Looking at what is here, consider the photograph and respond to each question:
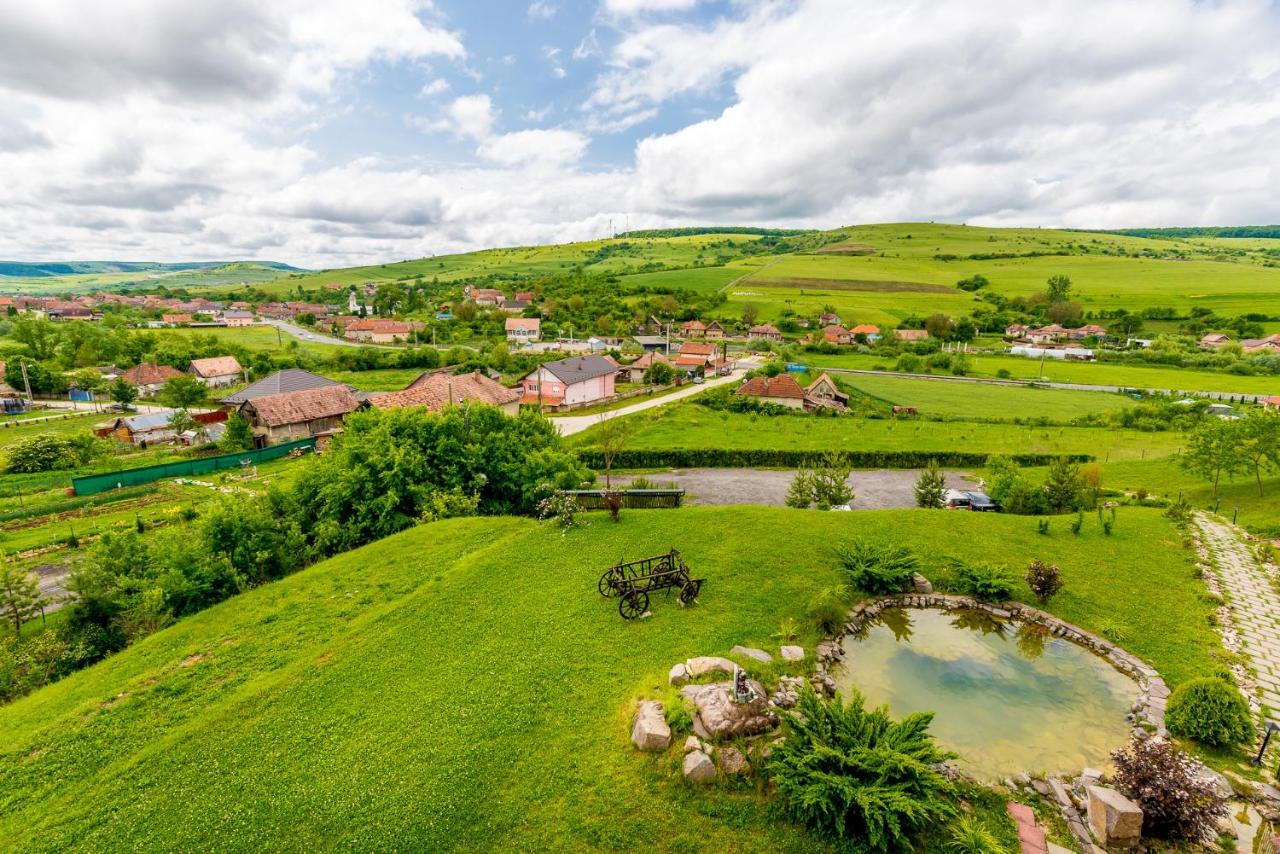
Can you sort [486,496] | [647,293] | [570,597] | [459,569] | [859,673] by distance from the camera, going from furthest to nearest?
[647,293] < [486,496] < [459,569] < [570,597] < [859,673]

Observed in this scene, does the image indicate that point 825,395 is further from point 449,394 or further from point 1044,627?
point 1044,627

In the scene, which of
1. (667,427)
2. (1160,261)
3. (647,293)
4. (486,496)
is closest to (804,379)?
(667,427)

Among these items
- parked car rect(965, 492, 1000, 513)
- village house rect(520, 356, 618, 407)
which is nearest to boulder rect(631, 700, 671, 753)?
parked car rect(965, 492, 1000, 513)

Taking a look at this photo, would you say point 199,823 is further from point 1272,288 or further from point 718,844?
point 1272,288

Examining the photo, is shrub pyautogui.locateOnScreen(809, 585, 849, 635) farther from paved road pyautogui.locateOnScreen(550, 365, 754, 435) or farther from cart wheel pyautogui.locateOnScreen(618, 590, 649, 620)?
paved road pyautogui.locateOnScreen(550, 365, 754, 435)

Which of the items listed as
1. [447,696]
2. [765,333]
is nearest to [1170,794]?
[447,696]

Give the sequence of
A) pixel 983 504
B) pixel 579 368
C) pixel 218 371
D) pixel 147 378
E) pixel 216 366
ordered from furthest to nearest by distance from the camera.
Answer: pixel 216 366 < pixel 218 371 < pixel 147 378 < pixel 579 368 < pixel 983 504
